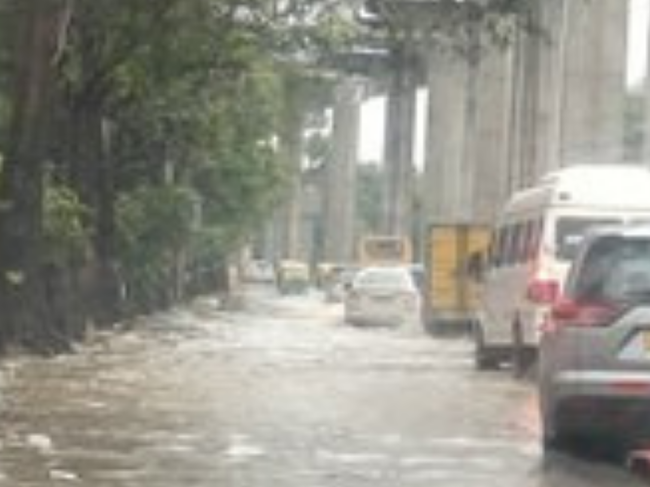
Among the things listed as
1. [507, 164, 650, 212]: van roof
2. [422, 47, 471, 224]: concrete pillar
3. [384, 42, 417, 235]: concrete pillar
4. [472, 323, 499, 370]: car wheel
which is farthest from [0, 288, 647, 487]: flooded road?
[384, 42, 417, 235]: concrete pillar

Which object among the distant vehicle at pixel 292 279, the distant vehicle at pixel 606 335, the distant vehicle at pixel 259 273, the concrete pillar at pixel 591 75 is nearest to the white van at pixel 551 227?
the distant vehicle at pixel 606 335

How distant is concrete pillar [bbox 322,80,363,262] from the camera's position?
133250mm

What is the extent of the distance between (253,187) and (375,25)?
39.9m

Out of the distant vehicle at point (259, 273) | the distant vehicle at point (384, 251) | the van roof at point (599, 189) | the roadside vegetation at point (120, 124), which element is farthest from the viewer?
the distant vehicle at point (259, 273)

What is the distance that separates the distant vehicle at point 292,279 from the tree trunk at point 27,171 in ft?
240

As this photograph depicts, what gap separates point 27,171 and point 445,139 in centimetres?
6038

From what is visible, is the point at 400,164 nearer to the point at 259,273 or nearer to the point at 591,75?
the point at 259,273

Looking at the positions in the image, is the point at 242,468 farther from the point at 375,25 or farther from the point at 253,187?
the point at 253,187

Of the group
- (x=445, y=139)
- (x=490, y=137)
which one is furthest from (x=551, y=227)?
(x=445, y=139)

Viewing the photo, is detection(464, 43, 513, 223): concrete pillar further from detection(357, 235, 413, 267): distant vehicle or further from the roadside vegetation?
detection(357, 235, 413, 267): distant vehicle

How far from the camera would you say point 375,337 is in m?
44.1

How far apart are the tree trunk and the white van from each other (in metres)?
6.22

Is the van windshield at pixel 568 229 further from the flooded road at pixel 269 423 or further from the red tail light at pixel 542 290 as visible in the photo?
the flooded road at pixel 269 423

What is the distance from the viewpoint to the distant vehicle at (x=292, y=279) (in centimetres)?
10481
